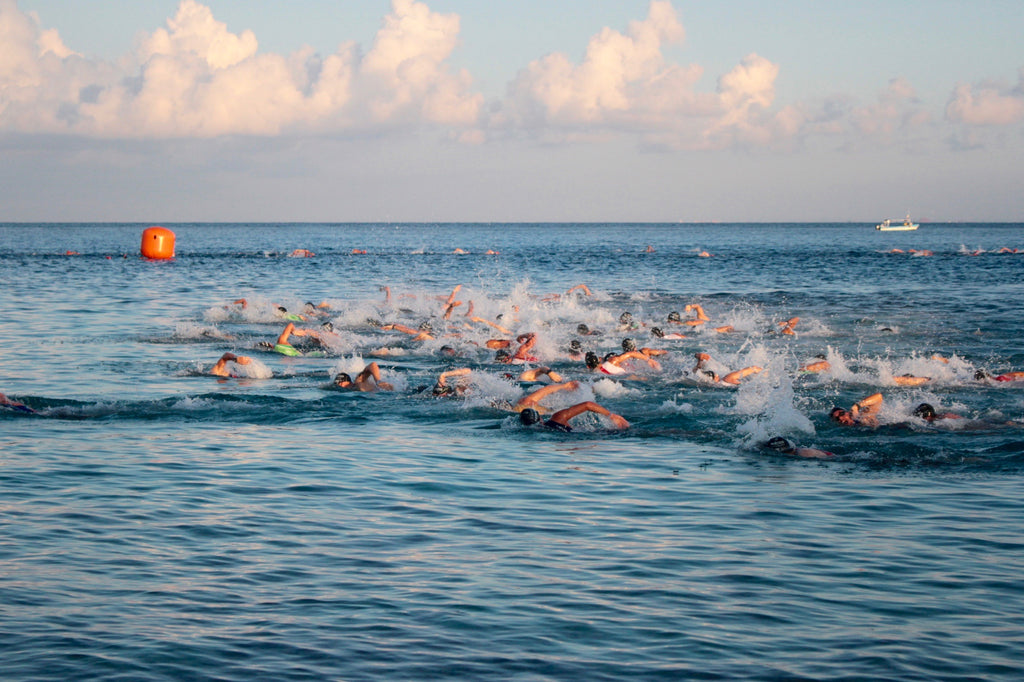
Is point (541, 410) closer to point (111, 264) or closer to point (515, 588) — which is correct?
point (515, 588)

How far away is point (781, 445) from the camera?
12742 millimetres

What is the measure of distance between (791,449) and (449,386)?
602 centimetres

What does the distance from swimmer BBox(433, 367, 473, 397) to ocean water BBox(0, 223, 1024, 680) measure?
0.26 meters

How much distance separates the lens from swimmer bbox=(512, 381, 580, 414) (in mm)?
14683

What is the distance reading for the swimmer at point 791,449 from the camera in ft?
41.1

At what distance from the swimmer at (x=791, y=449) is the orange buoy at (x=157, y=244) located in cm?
6232

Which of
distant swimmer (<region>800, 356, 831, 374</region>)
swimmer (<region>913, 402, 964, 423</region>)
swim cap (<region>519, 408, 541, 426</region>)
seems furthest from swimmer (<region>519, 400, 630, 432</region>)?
distant swimmer (<region>800, 356, 831, 374</region>)

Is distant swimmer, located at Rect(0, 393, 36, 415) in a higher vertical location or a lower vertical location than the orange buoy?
lower

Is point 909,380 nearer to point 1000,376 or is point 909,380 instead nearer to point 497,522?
point 1000,376

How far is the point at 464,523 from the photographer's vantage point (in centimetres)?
945

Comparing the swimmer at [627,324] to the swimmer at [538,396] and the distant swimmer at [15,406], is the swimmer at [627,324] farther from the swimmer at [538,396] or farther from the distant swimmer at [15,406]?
the distant swimmer at [15,406]

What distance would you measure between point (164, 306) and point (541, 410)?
74.8 ft

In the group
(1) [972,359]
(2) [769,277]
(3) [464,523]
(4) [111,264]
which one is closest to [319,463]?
(3) [464,523]

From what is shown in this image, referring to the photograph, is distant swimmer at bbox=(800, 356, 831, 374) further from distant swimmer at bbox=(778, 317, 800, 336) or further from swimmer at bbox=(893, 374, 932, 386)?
distant swimmer at bbox=(778, 317, 800, 336)
